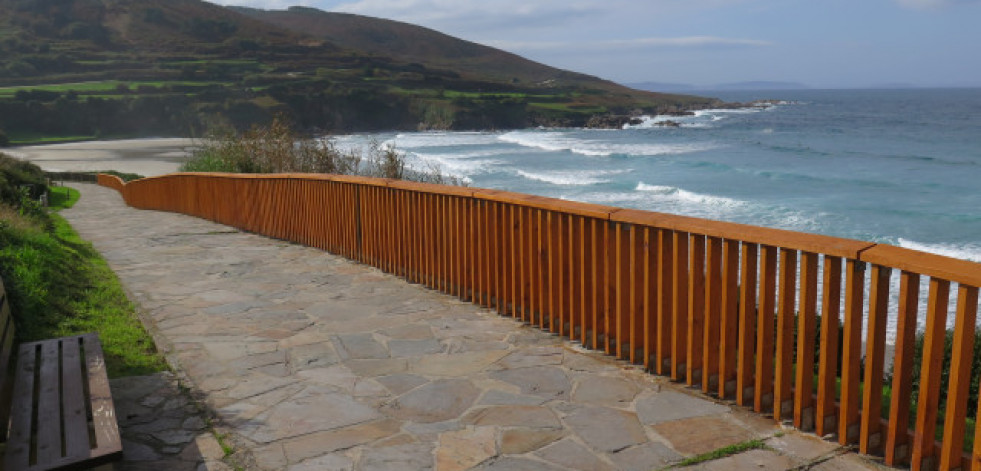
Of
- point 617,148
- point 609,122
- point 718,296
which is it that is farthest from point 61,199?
point 609,122

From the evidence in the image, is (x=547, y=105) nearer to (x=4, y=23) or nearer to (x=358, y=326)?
(x=4, y=23)

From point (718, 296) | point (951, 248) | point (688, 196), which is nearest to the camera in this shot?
point (718, 296)

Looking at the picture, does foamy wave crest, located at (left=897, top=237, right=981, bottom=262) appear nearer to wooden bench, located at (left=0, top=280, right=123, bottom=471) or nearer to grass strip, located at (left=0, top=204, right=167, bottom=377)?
grass strip, located at (left=0, top=204, right=167, bottom=377)

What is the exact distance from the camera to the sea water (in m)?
26.8

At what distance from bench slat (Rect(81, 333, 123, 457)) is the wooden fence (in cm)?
292

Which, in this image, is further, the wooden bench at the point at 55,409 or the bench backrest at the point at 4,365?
the bench backrest at the point at 4,365

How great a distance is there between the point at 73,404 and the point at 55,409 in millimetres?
70

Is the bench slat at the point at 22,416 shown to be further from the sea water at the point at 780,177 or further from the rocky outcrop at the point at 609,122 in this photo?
the rocky outcrop at the point at 609,122

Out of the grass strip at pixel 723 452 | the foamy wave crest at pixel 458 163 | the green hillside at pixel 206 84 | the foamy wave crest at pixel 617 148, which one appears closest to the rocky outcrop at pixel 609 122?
the green hillside at pixel 206 84

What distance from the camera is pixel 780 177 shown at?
3981 cm

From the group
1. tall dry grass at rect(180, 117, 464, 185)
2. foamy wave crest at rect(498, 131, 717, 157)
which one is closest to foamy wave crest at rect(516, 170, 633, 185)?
foamy wave crest at rect(498, 131, 717, 157)

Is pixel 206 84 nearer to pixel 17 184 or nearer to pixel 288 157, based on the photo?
pixel 17 184

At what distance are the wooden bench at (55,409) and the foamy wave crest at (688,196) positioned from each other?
28.1 m

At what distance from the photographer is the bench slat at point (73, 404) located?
10.0 ft
